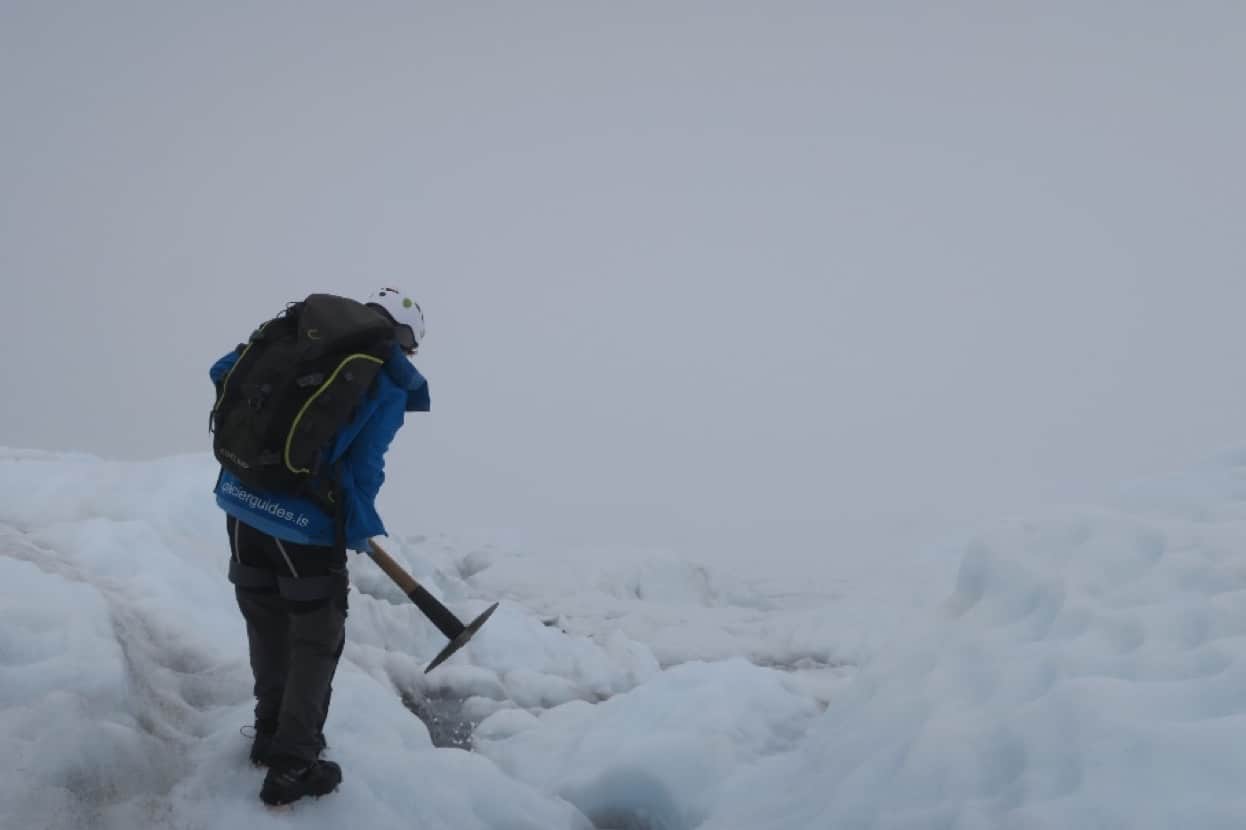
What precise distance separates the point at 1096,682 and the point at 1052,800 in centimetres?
51

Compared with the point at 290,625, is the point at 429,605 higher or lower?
higher

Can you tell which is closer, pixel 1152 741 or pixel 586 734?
pixel 1152 741

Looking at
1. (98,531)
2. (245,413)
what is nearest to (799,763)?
(245,413)

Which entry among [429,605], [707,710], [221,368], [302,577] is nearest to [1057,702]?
[429,605]

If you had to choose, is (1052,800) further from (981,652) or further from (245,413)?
(245,413)

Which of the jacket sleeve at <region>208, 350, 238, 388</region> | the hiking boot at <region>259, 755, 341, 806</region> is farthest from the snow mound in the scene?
the jacket sleeve at <region>208, 350, 238, 388</region>

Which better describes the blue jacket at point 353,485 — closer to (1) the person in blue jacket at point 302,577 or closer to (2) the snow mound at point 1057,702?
(1) the person in blue jacket at point 302,577

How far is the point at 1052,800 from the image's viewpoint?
2.82m

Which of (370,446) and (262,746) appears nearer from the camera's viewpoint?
(370,446)

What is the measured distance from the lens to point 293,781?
3.29m

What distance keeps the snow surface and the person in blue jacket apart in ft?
0.59

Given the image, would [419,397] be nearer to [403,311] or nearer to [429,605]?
[403,311]

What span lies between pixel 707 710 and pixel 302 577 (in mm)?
3034

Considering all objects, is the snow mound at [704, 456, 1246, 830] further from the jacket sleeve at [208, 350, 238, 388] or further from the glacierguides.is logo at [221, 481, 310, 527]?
the jacket sleeve at [208, 350, 238, 388]
